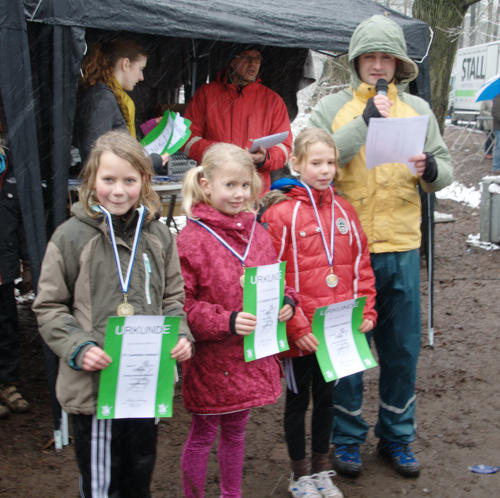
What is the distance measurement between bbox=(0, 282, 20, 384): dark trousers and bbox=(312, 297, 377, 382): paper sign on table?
7.17 feet

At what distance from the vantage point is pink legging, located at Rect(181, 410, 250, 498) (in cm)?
278

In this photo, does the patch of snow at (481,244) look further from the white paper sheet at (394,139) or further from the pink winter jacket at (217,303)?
the pink winter jacket at (217,303)

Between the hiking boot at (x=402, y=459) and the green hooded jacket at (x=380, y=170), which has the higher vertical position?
the green hooded jacket at (x=380, y=170)

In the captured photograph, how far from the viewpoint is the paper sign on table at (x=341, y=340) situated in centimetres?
288

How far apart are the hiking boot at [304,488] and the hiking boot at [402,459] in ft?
1.91

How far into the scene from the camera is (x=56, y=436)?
3705mm

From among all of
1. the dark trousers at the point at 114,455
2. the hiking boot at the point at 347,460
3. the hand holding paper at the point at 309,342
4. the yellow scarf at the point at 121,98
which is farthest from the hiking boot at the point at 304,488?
the yellow scarf at the point at 121,98

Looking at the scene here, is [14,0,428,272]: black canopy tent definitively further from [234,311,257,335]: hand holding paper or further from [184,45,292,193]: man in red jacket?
[234,311,257,335]: hand holding paper

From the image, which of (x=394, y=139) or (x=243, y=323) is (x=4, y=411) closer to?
(x=243, y=323)

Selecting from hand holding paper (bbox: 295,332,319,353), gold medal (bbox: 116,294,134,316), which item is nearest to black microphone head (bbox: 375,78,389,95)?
hand holding paper (bbox: 295,332,319,353)

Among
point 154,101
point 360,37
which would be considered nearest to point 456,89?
point 154,101

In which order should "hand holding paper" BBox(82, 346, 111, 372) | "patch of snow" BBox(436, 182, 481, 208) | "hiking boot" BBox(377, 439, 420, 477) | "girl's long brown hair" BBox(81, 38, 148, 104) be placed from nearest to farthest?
"hand holding paper" BBox(82, 346, 111, 372), "hiking boot" BBox(377, 439, 420, 477), "girl's long brown hair" BBox(81, 38, 148, 104), "patch of snow" BBox(436, 182, 481, 208)

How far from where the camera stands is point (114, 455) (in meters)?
2.44

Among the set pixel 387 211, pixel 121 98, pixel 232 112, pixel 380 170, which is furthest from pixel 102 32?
pixel 387 211
